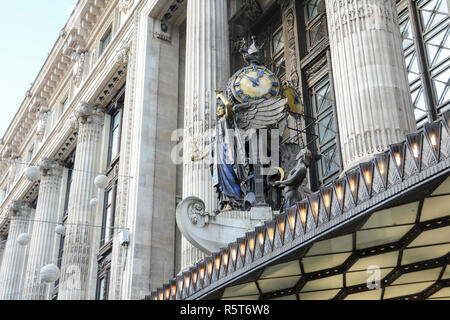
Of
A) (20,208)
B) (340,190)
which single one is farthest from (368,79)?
(20,208)

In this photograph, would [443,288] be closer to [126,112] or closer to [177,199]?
[177,199]

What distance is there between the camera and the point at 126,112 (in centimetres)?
2536

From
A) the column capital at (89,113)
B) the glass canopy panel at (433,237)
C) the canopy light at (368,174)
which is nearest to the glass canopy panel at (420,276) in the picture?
the glass canopy panel at (433,237)

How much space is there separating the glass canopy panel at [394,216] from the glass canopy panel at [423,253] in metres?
1.29

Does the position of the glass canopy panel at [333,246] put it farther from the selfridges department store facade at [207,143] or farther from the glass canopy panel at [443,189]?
the glass canopy panel at [443,189]

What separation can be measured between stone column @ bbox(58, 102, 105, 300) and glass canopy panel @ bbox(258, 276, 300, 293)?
42.3 feet

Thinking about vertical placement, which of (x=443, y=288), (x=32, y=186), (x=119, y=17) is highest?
(x=119, y=17)

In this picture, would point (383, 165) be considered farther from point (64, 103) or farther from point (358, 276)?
→ point (64, 103)

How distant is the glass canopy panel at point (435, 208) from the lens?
10414 mm

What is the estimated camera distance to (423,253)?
41.1 feet

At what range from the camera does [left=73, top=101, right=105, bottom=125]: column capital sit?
31.7 metres

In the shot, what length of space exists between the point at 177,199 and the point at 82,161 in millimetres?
8959

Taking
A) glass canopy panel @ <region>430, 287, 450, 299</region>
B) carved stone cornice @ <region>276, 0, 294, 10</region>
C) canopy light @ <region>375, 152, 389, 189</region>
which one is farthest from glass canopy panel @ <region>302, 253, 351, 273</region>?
carved stone cornice @ <region>276, 0, 294, 10</region>
